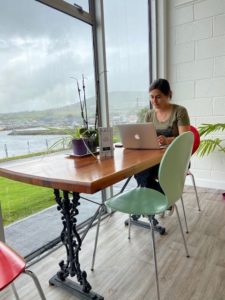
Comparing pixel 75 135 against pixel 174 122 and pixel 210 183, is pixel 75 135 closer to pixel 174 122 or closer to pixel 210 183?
pixel 174 122

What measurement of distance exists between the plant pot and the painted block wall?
204 centimetres

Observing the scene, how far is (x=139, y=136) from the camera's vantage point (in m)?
1.68

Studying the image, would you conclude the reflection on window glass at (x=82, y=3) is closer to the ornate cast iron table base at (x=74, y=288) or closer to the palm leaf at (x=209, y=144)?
the palm leaf at (x=209, y=144)

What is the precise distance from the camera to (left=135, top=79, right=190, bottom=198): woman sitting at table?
2.05 m

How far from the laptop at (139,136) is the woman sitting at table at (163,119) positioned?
15.0 inches

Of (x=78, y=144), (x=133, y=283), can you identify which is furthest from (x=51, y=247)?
(x=78, y=144)

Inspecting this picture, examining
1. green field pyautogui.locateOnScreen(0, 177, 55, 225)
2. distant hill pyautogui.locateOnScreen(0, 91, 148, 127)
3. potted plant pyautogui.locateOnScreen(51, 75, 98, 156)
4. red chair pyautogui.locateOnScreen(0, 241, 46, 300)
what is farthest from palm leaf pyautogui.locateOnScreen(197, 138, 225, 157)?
red chair pyautogui.locateOnScreen(0, 241, 46, 300)

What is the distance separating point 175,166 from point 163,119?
93 centimetres

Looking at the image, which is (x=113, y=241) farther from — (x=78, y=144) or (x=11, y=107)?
(x=11, y=107)

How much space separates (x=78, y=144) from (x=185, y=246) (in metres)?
1.06

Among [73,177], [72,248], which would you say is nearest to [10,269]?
[73,177]

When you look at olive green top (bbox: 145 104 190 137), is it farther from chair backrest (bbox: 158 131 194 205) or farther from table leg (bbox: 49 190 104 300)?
table leg (bbox: 49 190 104 300)

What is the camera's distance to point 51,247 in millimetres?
1925

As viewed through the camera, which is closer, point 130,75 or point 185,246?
point 185,246
